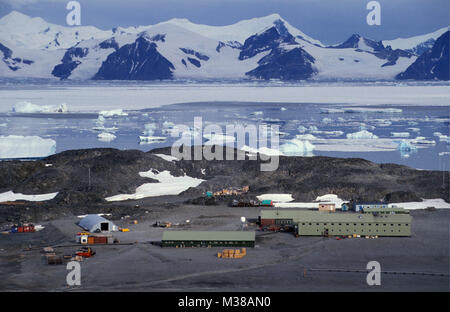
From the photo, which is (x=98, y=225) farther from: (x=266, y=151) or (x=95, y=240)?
(x=266, y=151)

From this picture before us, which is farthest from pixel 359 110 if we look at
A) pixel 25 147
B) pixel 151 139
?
pixel 25 147

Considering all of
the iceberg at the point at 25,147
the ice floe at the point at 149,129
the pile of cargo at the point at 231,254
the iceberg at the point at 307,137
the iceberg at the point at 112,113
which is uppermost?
the iceberg at the point at 112,113

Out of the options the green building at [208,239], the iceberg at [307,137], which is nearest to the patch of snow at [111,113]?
the iceberg at [307,137]

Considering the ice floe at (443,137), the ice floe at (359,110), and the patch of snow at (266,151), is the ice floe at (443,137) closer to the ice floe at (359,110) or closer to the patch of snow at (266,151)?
the patch of snow at (266,151)

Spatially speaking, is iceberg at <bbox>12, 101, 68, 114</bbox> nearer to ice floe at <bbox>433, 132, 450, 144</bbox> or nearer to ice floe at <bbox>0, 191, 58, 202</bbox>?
ice floe at <bbox>0, 191, 58, 202</bbox>

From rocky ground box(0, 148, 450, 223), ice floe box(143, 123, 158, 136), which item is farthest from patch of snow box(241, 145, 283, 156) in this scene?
ice floe box(143, 123, 158, 136)
